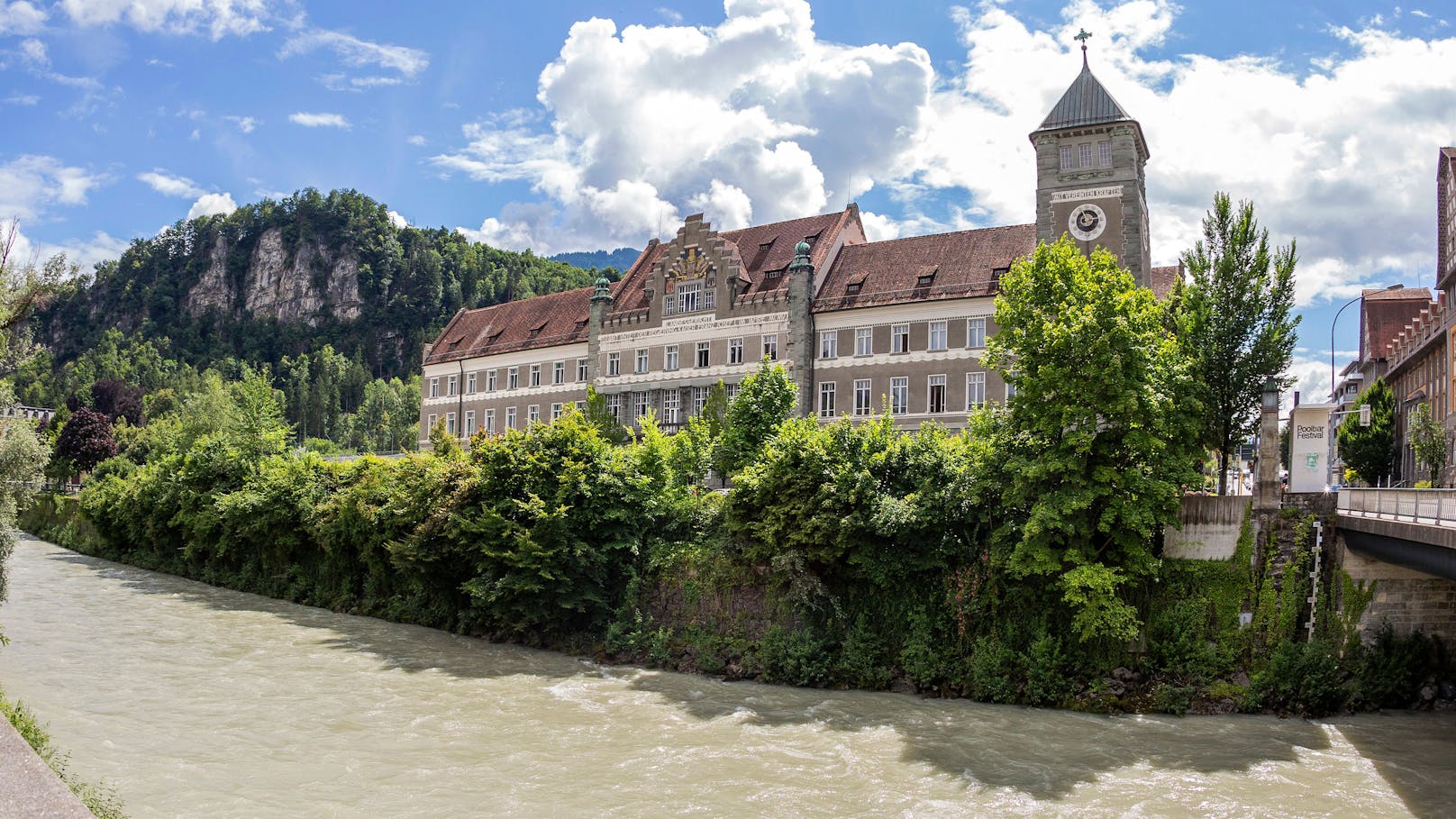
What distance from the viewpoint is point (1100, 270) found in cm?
2861

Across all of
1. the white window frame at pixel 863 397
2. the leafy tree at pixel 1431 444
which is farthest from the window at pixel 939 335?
the leafy tree at pixel 1431 444

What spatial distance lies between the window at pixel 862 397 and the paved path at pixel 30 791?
43519mm

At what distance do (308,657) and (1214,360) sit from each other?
31.4m

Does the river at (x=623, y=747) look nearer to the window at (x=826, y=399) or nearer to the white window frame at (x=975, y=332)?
the window at (x=826, y=399)

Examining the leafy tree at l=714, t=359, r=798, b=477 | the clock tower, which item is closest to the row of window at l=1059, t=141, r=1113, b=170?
the clock tower

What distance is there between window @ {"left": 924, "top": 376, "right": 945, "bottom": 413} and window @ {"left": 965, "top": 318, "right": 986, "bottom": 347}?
84.3 inches

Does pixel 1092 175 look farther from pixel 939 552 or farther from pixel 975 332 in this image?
pixel 939 552

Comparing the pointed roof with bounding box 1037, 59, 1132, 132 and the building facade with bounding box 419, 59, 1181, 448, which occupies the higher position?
the pointed roof with bounding box 1037, 59, 1132, 132

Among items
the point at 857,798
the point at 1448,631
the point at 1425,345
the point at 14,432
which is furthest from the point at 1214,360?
the point at 1425,345

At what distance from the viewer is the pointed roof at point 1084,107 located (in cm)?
4631

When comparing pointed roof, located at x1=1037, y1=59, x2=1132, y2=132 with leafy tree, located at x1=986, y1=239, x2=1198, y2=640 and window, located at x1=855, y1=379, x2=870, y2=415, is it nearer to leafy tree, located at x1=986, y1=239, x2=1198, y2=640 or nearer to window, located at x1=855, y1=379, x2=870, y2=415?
window, located at x1=855, y1=379, x2=870, y2=415

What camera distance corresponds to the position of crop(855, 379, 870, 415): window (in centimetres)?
5109

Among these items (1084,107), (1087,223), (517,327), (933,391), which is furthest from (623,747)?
(517,327)

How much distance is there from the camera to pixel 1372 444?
65125mm
